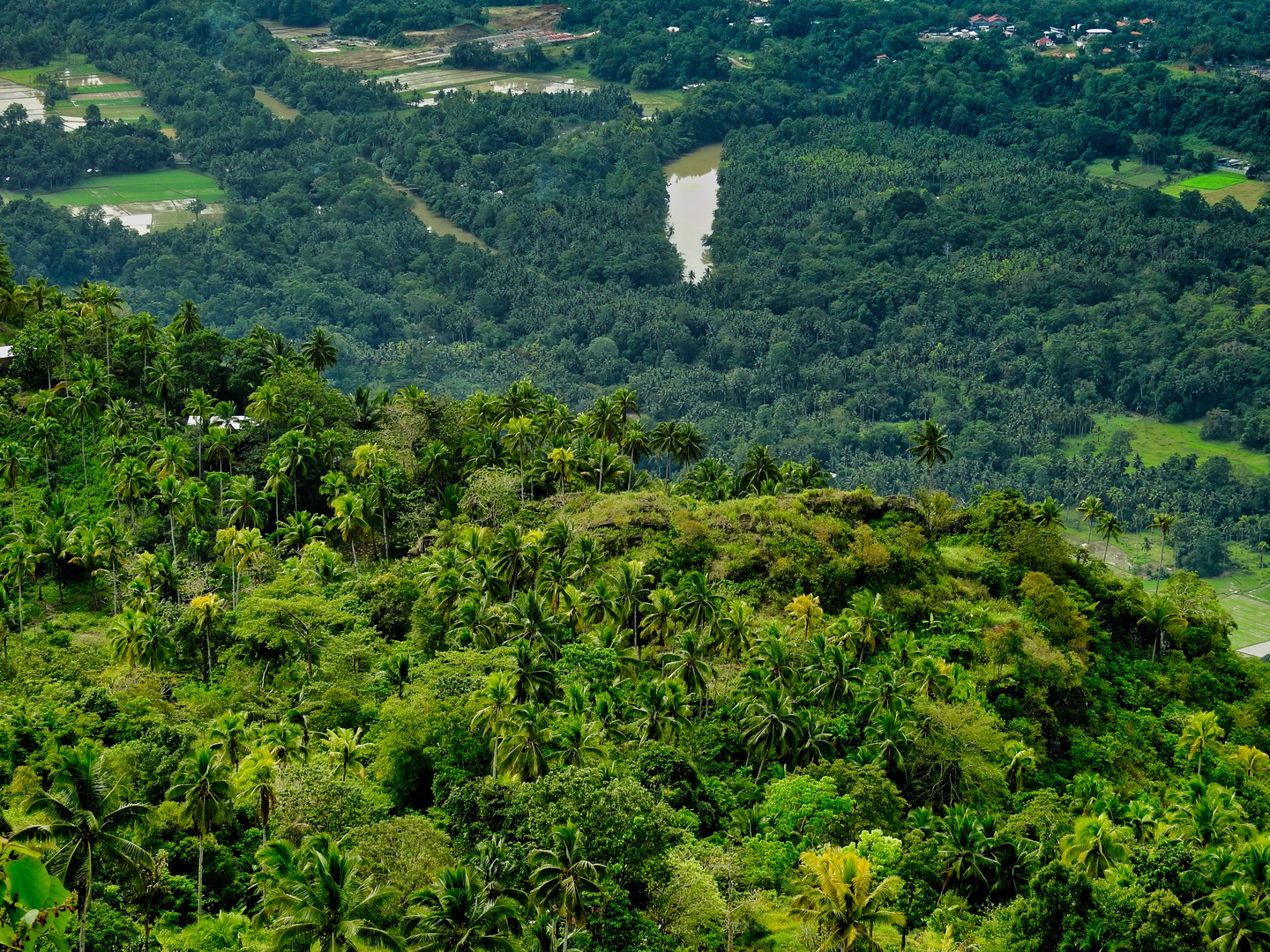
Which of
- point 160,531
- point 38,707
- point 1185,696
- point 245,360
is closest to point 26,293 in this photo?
point 245,360

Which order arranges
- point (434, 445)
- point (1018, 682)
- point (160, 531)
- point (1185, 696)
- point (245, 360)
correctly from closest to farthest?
1. point (1018, 682)
2. point (1185, 696)
3. point (160, 531)
4. point (434, 445)
5. point (245, 360)

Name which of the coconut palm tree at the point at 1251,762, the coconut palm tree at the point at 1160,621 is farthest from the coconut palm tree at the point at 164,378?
the coconut palm tree at the point at 1251,762

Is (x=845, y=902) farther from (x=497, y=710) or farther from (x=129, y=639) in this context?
(x=129, y=639)

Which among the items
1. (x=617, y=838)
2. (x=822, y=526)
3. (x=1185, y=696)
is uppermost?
(x=617, y=838)

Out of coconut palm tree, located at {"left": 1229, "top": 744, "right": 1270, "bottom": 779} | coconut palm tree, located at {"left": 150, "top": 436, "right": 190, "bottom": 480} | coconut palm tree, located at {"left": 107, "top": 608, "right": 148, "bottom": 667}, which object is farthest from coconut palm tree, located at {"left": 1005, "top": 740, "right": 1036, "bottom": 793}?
coconut palm tree, located at {"left": 150, "top": 436, "right": 190, "bottom": 480}

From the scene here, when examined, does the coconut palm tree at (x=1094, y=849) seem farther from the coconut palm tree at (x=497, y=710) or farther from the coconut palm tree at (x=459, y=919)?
the coconut palm tree at (x=459, y=919)

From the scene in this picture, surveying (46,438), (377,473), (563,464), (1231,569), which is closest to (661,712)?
(563,464)

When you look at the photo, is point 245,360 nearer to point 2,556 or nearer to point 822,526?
point 2,556
